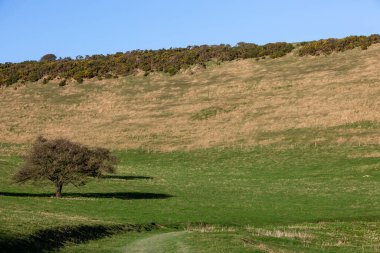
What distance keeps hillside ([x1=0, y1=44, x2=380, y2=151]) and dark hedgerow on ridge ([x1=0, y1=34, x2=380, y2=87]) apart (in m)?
3.28

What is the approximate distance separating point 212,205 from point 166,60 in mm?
117826

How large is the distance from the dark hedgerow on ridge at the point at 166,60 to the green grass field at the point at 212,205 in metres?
63.1

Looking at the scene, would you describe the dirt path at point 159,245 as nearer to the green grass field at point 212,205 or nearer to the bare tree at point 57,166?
the green grass field at point 212,205

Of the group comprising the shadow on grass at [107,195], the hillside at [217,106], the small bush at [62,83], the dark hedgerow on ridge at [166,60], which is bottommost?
Answer: the shadow on grass at [107,195]

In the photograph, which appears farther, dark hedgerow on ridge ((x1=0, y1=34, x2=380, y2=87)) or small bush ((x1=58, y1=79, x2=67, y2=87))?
small bush ((x1=58, y1=79, x2=67, y2=87))

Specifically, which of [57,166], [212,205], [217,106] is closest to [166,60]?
[217,106]

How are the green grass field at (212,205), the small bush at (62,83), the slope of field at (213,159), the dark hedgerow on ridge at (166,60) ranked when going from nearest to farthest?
the green grass field at (212,205)
the slope of field at (213,159)
the dark hedgerow on ridge at (166,60)
the small bush at (62,83)

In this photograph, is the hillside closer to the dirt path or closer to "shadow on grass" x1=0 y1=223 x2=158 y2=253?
"shadow on grass" x1=0 y1=223 x2=158 y2=253

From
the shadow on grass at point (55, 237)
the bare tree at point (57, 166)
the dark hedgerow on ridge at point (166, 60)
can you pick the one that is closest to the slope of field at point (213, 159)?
the shadow on grass at point (55, 237)

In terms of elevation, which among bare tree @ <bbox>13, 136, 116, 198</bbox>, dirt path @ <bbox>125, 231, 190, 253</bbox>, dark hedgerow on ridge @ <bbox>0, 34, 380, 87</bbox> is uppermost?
dark hedgerow on ridge @ <bbox>0, 34, 380, 87</bbox>

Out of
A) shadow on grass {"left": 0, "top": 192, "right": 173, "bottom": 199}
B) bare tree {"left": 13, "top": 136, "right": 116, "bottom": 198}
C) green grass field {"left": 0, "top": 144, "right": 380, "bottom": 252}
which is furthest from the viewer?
shadow on grass {"left": 0, "top": 192, "right": 173, "bottom": 199}

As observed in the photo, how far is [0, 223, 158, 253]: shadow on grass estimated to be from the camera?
90.5ft

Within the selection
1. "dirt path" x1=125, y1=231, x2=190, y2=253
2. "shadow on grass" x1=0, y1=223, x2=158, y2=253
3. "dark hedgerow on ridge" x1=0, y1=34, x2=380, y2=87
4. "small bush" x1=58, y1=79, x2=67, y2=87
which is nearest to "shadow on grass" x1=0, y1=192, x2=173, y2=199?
"shadow on grass" x1=0, y1=223, x2=158, y2=253

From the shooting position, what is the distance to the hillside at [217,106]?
108m
